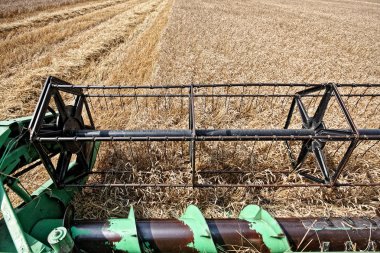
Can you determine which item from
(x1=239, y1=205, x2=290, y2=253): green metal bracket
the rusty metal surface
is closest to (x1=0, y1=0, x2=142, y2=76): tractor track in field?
the rusty metal surface

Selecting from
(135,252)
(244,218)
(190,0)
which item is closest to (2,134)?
(135,252)

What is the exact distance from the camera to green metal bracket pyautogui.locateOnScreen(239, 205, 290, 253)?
1.91 m

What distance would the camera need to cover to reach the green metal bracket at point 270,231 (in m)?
1.91

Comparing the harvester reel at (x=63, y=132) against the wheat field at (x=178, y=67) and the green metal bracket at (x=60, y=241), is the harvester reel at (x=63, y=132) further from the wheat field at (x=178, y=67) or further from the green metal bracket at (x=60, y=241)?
the green metal bracket at (x=60, y=241)

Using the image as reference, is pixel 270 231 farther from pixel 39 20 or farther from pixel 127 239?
pixel 39 20

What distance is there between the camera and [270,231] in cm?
194

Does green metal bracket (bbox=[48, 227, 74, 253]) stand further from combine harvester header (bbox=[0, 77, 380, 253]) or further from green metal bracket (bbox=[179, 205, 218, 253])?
green metal bracket (bbox=[179, 205, 218, 253])

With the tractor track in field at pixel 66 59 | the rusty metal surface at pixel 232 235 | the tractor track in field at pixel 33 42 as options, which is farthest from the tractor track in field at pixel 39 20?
the rusty metal surface at pixel 232 235

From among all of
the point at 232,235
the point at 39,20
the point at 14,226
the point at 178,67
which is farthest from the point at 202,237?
the point at 39,20

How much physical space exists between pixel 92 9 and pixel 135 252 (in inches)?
766

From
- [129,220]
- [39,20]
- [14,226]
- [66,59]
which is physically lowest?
[66,59]

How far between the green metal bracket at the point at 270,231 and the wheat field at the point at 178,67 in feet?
2.48

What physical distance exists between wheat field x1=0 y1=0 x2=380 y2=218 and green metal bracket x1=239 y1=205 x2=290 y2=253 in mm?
756

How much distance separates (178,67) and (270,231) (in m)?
4.78
